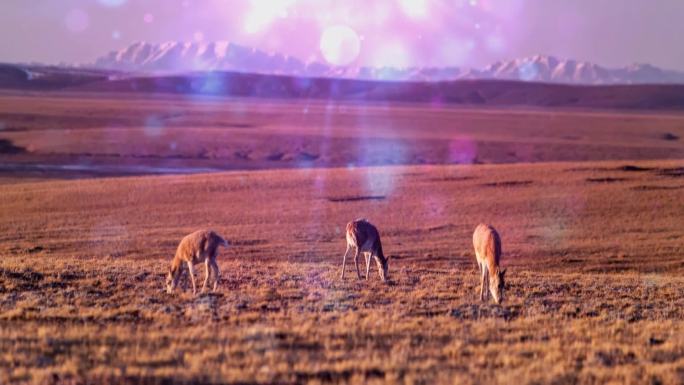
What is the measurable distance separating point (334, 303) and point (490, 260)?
11.9ft

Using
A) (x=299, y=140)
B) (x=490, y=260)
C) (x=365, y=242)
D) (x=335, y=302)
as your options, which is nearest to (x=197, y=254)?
(x=335, y=302)

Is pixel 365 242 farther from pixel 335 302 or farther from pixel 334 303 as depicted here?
pixel 334 303

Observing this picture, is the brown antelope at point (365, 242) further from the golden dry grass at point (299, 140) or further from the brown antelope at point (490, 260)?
the golden dry grass at point (299, 140)

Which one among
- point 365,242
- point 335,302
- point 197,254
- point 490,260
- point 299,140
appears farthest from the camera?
point 299,140

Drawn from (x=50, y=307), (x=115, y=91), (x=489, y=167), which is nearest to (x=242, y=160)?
(x=489, y=167)

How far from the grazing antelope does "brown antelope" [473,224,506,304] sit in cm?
563

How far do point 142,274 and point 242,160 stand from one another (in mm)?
55080

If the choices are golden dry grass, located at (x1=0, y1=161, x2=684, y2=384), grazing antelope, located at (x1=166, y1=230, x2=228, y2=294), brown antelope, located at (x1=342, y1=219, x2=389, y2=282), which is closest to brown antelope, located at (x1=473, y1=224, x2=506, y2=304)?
golden dry grass, located at (x1=0, y1=161, x2=684, y2=384)

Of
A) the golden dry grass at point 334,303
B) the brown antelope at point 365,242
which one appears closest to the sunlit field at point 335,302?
the golden dry grass at point 334,303

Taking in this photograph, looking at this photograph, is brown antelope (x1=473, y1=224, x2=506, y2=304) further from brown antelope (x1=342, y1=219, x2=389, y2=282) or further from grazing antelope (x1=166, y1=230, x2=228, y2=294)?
grazing antelope (x1=166, y1=230, x2=228, y2=294)

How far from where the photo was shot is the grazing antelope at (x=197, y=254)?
14.5 m

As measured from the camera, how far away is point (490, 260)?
15.1m

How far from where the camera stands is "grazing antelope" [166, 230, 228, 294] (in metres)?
14.5

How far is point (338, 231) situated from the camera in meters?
34.7
